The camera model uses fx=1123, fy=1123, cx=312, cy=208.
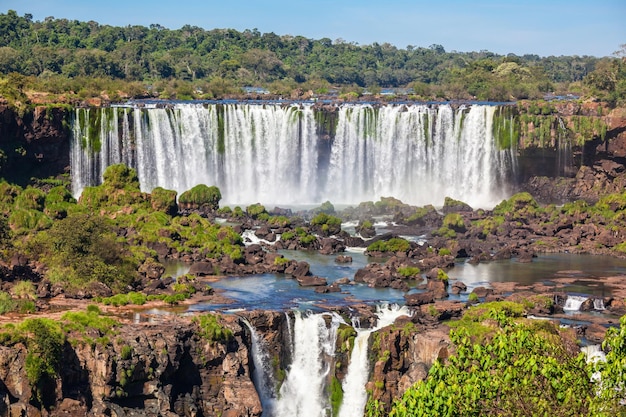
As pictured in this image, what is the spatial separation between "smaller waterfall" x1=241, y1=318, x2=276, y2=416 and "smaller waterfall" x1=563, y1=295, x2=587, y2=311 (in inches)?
517

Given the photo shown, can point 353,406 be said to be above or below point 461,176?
below

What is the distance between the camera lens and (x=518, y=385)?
21.7 meters

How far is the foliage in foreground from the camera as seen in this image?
810 inches

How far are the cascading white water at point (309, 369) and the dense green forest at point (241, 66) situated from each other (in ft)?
116

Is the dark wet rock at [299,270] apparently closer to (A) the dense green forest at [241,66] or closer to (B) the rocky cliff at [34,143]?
(B) the rocky cliff at [34,143]

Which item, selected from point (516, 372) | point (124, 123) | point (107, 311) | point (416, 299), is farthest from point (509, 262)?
point (516, 372)

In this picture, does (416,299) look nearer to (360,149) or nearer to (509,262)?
(509,262)

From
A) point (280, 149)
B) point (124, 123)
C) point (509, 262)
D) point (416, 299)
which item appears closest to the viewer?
point (416, 299)

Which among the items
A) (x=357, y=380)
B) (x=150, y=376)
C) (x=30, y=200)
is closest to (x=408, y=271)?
(x=357, y=380)

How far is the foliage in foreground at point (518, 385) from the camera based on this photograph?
20.6 meters

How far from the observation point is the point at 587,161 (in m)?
75.7

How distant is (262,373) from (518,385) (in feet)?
67.0

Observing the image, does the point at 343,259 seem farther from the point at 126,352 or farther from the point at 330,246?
the point at 126,352

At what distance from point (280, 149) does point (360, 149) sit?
559 cm
